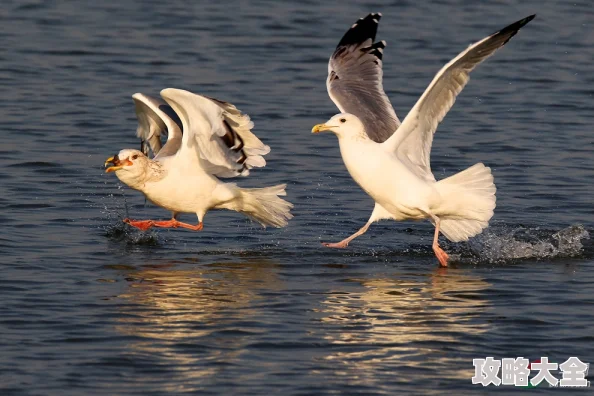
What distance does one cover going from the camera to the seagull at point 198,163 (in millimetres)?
9922

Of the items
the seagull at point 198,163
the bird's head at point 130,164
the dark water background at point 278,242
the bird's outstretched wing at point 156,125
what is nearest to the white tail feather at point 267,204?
the seagull at point 198,163

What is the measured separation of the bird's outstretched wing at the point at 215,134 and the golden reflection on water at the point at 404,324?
56.9 inches

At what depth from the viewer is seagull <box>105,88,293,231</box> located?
9.92 m

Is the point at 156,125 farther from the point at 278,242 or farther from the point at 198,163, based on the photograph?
→ the point at 278,242

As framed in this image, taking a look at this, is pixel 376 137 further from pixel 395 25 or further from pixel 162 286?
pixel 395 25

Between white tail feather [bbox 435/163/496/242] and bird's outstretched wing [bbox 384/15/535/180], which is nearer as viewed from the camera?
bird's outstretched wing [bbox 384/15/535/180]

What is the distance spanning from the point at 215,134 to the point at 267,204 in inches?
41.7

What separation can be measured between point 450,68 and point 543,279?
1786 mm

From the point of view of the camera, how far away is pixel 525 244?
35.3 feet

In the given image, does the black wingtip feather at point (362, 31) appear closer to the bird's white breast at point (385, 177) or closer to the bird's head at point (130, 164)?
the bird's white breast at point (385, 177)

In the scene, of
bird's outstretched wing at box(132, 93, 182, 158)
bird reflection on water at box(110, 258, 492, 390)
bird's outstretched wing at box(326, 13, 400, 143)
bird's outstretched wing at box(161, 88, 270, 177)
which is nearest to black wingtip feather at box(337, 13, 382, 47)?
bird's outstretched wing at box(326, 13, 400, 143)

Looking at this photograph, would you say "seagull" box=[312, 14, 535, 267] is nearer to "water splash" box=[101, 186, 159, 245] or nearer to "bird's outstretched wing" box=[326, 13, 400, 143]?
"bird's outstretched wing" box=[326, 13, 400, 143]

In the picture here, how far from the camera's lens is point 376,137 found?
36.2 ft

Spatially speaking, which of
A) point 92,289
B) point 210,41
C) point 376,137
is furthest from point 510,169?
point 210,41
